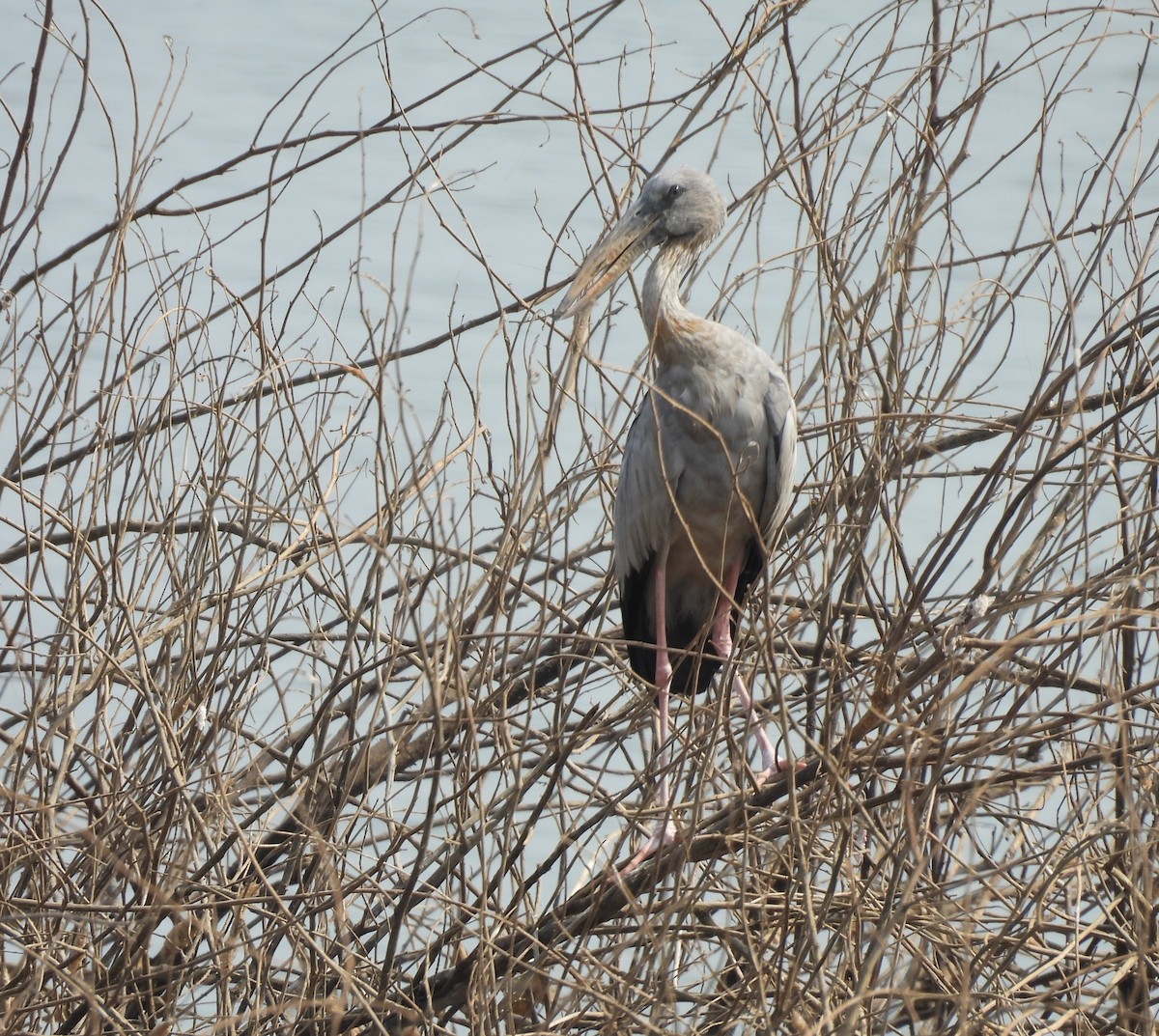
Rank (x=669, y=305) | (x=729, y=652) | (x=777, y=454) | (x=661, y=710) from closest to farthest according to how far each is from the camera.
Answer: (x=729, y=652), (x=661, y=710), (x=777, y=454), (x=669, y=305)

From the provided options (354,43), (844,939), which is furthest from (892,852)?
(354,43)

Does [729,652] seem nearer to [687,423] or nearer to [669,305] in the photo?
[687,423]

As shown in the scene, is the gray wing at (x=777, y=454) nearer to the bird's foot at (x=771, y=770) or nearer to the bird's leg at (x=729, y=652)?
the bird's leg at (x=729, y=652)

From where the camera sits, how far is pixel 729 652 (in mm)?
3521

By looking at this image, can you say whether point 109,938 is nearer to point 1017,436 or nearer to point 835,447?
point 835,447

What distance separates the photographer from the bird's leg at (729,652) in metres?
3.65

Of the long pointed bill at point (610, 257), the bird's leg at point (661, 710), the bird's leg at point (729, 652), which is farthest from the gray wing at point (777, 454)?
the long pointed bill at point (610, 257)

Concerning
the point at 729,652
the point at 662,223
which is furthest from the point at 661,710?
the point at 662,223

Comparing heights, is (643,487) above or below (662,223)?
below

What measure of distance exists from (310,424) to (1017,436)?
2.77 metres

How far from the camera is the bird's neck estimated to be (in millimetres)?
3844

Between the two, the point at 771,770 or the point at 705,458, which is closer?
the point at 771,770

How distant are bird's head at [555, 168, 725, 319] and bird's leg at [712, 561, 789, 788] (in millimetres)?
839

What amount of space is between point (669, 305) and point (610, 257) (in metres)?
0.29
